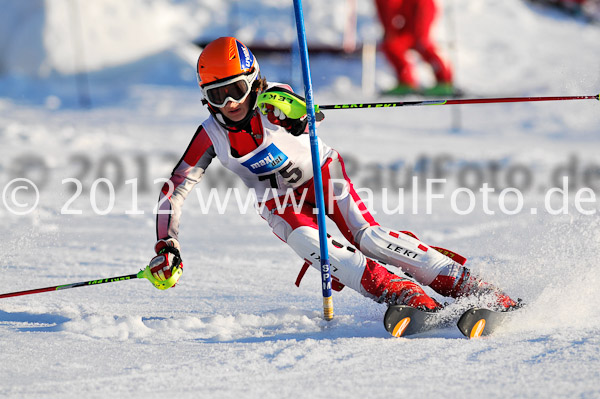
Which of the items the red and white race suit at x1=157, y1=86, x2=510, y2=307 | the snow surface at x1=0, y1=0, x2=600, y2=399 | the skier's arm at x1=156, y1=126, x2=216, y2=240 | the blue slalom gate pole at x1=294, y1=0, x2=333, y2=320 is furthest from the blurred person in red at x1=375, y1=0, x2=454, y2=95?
the blue slalom gate pole at x1=294, y1=0, x2=333, y2=320

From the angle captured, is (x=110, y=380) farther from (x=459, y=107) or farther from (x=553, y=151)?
(x=459, y=107)

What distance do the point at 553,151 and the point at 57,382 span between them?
356 inches

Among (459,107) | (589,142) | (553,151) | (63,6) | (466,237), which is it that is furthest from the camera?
(63,6)

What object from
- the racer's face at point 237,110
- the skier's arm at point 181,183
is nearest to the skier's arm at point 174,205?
the skier's arm at point 181,183

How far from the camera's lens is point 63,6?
15.2 m

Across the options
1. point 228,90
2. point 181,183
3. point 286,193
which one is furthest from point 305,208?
point 228,90

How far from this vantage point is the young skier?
11.2ft

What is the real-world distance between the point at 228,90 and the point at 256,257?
2241 mm

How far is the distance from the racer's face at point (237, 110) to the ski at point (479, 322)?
1.47m

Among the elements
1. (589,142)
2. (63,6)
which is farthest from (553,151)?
(63,6)

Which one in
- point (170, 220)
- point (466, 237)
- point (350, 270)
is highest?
point (170, 220)

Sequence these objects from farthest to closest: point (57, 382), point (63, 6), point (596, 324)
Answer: point (63, 6), point (596, 324), point (57, 382)

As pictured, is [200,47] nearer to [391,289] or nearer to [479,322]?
[391,289]

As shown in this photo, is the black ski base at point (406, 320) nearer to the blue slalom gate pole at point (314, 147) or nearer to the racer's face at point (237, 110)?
the blue slalom gate pole at point (314, 147)
